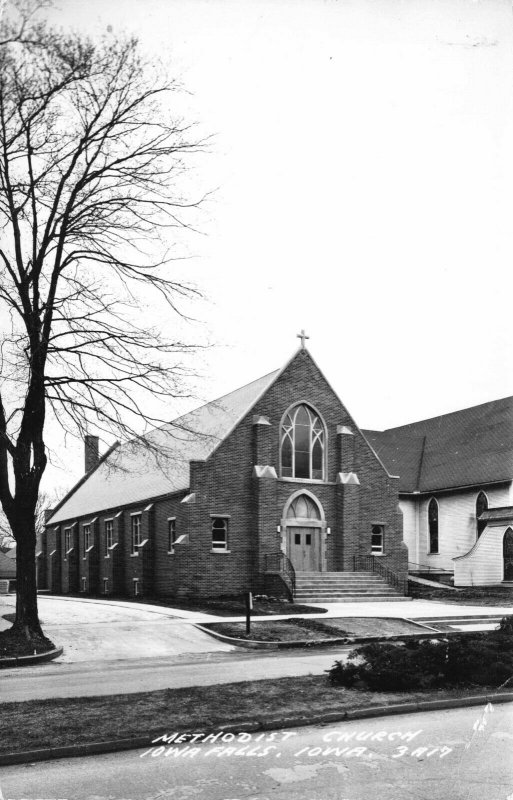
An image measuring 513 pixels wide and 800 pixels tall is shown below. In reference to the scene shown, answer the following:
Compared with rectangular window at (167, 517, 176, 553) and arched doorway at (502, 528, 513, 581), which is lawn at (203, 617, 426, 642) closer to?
rectangular window at (167, 517, 176, 553)

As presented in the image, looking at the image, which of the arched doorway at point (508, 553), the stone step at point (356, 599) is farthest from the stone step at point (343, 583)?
the arched doorway at point (508, 553)

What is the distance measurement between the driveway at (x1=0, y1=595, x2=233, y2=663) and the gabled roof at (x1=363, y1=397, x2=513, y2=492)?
20.1m

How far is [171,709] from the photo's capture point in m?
9.20

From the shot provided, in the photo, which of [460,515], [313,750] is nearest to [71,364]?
[313,750]

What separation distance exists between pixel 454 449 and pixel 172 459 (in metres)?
16.7

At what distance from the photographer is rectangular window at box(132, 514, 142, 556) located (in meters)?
35.3

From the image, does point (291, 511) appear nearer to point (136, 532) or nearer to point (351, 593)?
point (351, 593)

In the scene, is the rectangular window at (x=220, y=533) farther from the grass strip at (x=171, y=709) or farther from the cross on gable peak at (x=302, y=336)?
the grass strip at (x=171, y=709)

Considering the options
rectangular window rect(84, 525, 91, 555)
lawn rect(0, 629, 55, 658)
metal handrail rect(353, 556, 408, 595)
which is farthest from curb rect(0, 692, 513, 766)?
rectangular window rect(84, 525, 91, 555)

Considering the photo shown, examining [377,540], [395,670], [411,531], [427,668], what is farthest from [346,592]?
[395,670]

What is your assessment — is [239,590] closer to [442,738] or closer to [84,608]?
[84,608]

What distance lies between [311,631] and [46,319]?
962 cm

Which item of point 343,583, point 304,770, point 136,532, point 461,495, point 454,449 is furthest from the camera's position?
point 454,449

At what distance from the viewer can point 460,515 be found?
39750 mm
